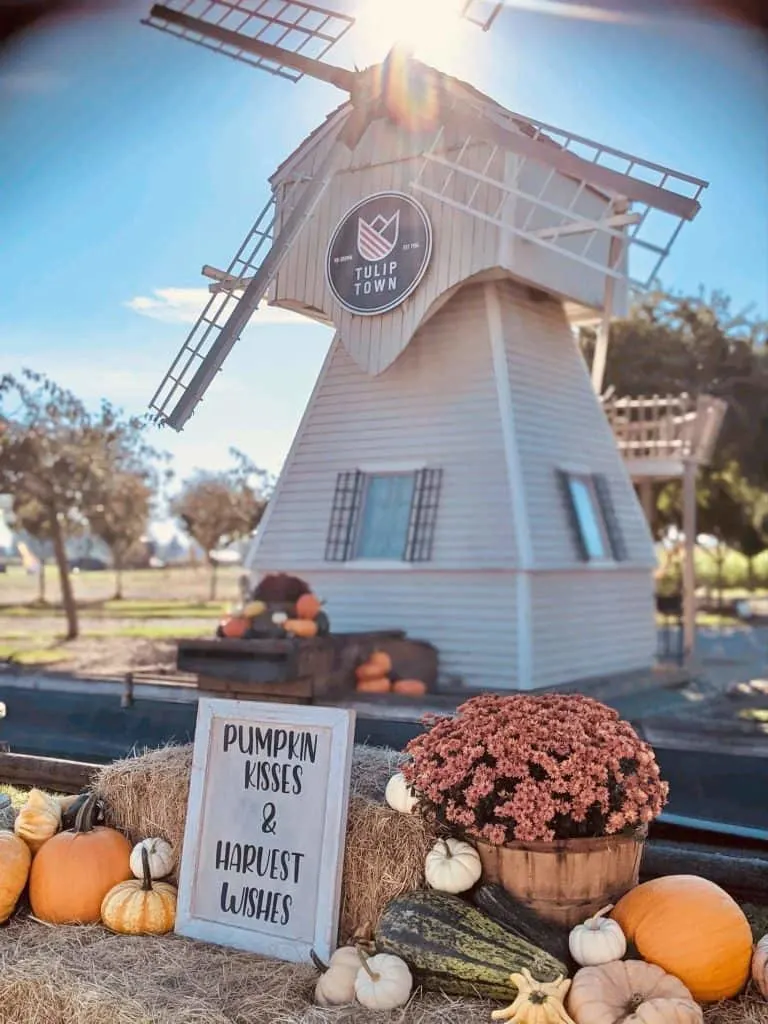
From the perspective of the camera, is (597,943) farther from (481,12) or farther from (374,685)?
(374,685)

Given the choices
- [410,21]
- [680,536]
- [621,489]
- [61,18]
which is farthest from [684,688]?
[680,536]

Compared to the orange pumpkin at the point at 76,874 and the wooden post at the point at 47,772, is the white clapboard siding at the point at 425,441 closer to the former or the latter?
the wooden post at the point at 47,772

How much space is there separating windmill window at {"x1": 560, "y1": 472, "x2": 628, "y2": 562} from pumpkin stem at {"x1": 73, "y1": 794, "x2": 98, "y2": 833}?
666 centimetres

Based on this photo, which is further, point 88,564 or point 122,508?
point 88,564

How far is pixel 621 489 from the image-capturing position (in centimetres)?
1059

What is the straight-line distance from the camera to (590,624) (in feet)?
31.7

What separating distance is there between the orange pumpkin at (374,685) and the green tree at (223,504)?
3.49 metres

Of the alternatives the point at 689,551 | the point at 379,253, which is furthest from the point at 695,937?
the point at 689,551

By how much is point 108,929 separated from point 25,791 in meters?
1.85

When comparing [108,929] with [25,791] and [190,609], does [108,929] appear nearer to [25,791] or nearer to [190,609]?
[25,791]

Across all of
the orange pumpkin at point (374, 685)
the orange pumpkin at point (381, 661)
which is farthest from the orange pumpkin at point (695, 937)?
the orange pumpkin at point (381, 661)

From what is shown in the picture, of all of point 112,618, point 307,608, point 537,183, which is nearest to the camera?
point 307,608

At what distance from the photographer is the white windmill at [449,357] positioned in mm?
7648

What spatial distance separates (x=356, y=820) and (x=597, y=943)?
71 centimetres
